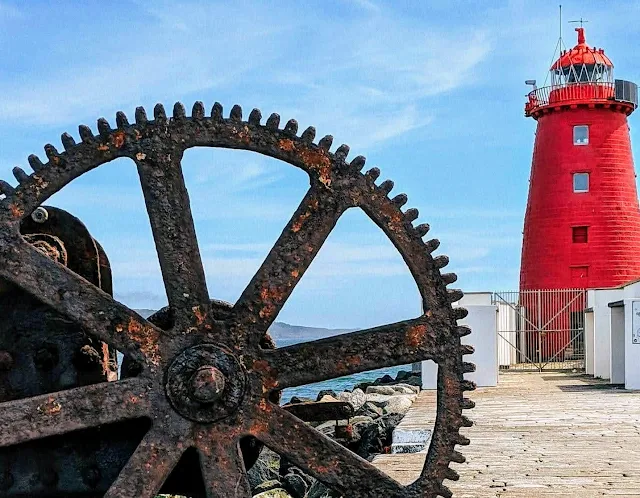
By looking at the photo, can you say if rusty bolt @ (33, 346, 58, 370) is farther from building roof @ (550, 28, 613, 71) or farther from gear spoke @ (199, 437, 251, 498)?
Answer: building roof @ (550, 28, 613, 71)

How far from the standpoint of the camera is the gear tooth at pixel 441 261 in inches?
209

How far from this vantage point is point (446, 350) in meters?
5.35

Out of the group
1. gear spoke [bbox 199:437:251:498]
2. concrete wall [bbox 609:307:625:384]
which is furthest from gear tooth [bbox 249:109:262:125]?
concrete wall [bbox 609:307:625:384]

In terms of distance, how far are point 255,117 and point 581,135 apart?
33467 millimetres

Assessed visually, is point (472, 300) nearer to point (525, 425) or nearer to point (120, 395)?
point (525, 425)

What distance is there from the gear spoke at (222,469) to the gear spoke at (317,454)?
0.53ft

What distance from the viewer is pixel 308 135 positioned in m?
5.32

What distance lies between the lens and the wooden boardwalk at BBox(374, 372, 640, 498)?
31.2 feet

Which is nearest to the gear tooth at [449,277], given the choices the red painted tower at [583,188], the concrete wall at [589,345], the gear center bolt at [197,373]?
the gear center bolt at [197,373]

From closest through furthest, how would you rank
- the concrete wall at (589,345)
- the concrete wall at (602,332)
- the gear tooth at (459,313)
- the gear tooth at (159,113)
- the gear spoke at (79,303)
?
the gear spoke at (79,303) → the gear tooth at (159,113) → the gear tooth at (459,313) → the concrete wall at (602,332) → the concrete wall at (589,345)

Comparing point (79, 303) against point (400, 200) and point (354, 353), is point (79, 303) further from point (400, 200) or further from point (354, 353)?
point (400, 200)

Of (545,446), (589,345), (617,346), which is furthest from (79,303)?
(589,345)

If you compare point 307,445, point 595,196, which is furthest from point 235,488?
point 595,196

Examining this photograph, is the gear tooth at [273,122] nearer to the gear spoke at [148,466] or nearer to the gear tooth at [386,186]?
the gear tooth at [386,186]
